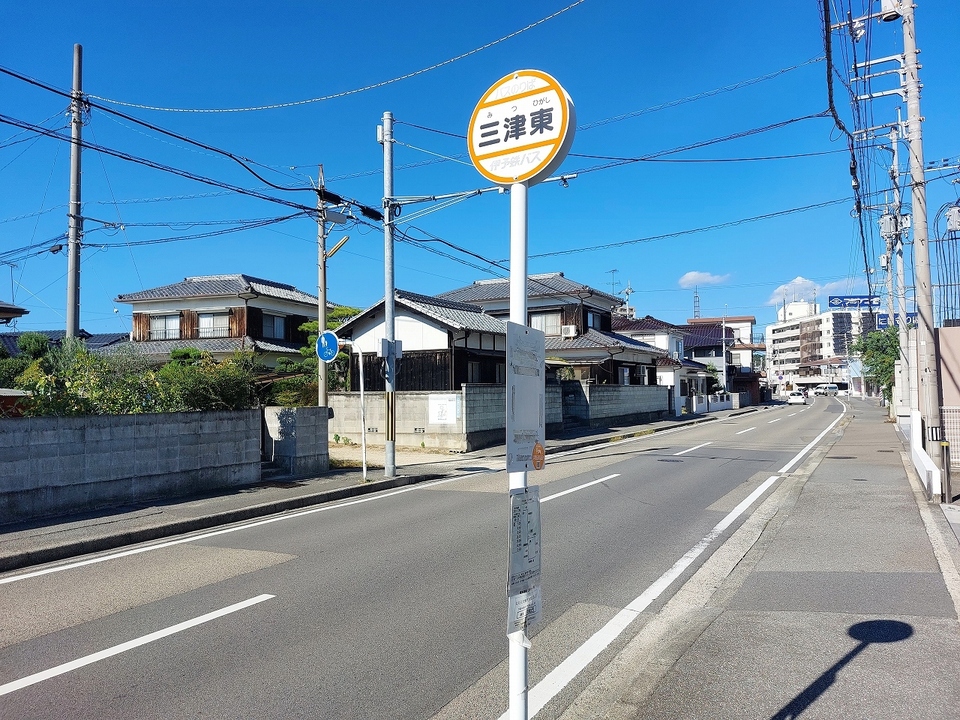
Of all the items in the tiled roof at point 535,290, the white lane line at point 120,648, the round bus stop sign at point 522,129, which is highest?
the tiled roof at point 535,290

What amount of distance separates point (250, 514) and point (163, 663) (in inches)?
236

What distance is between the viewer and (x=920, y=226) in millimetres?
15289

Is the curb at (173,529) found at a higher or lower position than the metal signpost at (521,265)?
lower

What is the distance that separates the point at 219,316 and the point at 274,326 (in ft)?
10.5

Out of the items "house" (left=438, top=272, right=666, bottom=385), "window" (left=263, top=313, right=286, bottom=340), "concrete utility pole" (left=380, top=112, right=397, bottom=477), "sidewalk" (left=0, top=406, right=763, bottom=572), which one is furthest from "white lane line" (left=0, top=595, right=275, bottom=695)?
"window" (left=263, top=313, right=286, bottom=340)

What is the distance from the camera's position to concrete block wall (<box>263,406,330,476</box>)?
14.1m

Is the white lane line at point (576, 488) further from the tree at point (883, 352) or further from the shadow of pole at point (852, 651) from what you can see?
the tree at point (883, 352)

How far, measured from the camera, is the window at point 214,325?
37.8 meters

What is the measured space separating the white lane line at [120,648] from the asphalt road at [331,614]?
2cm

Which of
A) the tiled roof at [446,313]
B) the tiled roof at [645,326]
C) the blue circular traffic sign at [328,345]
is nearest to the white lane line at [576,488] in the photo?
the blue circular traffic sign at [328,345]

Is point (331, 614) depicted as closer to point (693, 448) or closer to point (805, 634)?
point (805, 634)

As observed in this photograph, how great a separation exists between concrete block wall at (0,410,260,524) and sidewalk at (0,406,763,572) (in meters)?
0.27

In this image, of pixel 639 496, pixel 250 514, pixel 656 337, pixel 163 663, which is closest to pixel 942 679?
pixel 163 663

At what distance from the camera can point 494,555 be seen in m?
7.70
